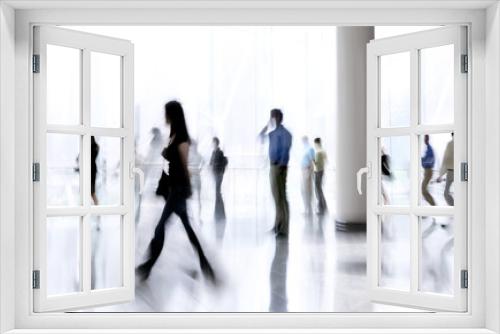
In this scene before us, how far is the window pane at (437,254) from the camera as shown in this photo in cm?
465

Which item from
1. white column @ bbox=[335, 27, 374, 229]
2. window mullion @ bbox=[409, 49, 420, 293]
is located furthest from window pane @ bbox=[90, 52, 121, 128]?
white column @ bbox=[335, 27, 374, 229]

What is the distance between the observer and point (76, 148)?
2271 millimetres

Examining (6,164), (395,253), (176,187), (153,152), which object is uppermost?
(153,152)

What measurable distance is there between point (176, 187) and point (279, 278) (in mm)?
2037

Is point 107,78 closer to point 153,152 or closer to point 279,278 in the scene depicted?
point 279,278

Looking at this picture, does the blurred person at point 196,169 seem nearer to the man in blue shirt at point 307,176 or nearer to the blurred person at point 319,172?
the man in blue shirt at point 307,176

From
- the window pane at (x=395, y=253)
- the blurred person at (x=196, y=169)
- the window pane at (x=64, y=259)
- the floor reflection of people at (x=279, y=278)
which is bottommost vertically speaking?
the floor reflection of people at (x=279, y=278)

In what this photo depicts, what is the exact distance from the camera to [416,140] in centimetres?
231

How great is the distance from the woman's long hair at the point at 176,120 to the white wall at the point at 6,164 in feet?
12.0

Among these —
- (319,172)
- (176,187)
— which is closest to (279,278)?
(176,187)

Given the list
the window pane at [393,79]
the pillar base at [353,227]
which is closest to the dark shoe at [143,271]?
the pillar base at [353,227]

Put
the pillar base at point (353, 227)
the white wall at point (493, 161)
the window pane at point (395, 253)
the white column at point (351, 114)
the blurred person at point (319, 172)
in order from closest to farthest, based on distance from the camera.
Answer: the white wall at point (493, 161), the window pane at point (395, 253), the white column at point (351, 114), the pillar base at point (353, 227), the blurred person at point (319, 172)

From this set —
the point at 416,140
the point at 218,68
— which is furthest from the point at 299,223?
the point at 416,140
